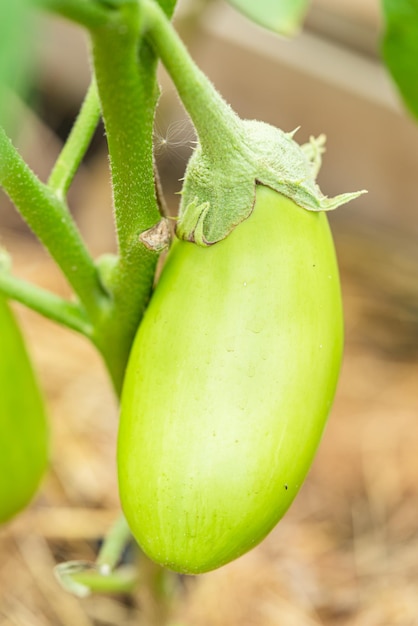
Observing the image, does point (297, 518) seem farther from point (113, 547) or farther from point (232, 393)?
point (232, 393)

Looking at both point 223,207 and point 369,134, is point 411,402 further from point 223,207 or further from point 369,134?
point 223,207

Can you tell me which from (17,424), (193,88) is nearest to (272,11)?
(193,88)

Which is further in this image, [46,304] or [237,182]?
[46,304]

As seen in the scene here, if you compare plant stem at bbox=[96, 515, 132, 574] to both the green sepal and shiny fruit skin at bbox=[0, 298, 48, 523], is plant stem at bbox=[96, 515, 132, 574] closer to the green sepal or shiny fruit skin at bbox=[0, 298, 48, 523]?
shiny fruit skin at bbox=[0, 298, 48, 523]

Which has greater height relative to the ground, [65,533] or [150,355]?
[150,355]

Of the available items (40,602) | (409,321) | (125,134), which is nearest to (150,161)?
(125,134)
